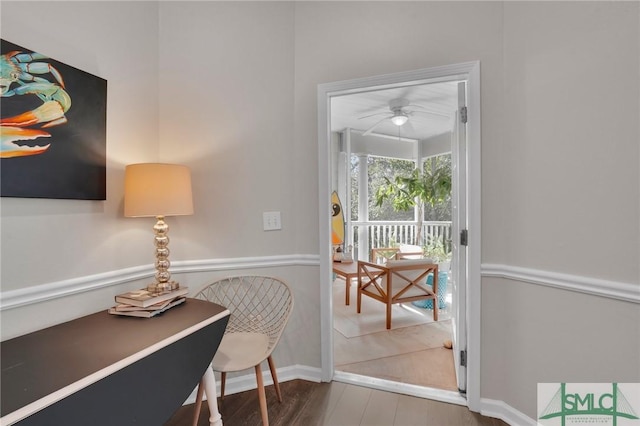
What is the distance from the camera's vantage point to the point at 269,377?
207 centimetres

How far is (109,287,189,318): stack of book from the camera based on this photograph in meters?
1.38

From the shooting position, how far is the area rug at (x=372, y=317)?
10.0 feet

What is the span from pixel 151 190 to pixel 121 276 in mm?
529

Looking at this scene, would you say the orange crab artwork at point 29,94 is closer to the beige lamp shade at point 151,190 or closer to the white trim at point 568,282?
the beige lamp shade at point 151,190

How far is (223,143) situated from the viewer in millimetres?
1970

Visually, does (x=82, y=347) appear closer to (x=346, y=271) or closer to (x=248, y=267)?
(x=248, y=267)

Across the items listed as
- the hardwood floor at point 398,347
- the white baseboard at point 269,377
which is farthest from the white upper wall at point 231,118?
the hardwood floor at point 398,347

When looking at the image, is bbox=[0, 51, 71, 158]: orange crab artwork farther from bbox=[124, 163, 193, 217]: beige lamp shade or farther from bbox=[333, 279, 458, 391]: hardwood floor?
bbox=[333, 279, 458, 391]: hardwood floor

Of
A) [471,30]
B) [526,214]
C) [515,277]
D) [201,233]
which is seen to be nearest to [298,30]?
[471,30]

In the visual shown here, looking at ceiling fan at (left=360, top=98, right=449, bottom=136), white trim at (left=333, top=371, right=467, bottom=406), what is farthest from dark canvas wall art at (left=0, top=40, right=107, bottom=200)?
ceiling fan at (left=360, top=98, right=449, bottom=136)

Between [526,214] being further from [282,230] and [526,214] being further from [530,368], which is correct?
[282,230]

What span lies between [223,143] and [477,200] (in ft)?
5.09

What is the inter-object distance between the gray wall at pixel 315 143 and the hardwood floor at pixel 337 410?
20 cm

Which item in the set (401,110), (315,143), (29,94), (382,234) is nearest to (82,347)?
(29,94)
